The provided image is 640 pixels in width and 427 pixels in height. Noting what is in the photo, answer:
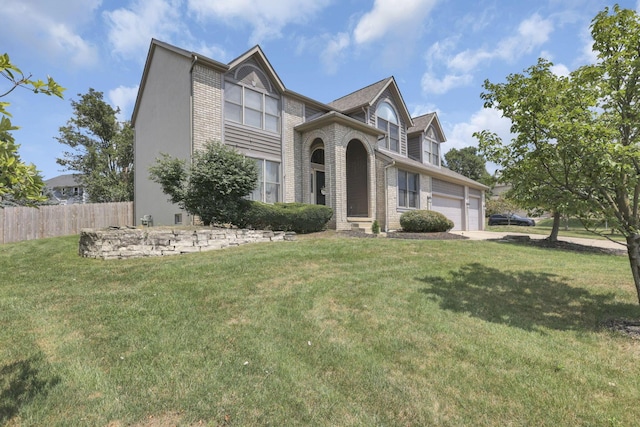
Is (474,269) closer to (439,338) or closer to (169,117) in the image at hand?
(439,338)

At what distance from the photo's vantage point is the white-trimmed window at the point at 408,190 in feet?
55.2

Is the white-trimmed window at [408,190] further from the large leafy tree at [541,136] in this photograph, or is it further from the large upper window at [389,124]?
the large leafy tree at [541,136]

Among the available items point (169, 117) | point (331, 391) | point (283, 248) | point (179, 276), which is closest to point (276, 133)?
point (169, 117)

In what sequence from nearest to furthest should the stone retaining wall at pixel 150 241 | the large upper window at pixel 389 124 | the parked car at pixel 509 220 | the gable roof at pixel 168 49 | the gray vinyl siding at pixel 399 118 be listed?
1. the stone retaining wall at pixel 150 241
2. the gable roof at pixel 168 49
3. the gray vinyl siding at pixel 399 118
4. the large upper window at pixel 389 124
5. the parked car at pixel 509 220

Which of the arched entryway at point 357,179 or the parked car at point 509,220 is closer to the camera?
the arched entryway at point 357,179

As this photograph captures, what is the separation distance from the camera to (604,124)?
4.51 meters

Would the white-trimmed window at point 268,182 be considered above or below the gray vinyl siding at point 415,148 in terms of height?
below

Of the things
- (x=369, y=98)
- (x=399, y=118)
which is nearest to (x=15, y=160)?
(x=369, y=98)

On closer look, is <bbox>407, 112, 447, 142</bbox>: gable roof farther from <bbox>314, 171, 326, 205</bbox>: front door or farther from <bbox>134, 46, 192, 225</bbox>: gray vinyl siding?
<bbox>134, 46, 192, 225</bbox>: gray vinyl siding

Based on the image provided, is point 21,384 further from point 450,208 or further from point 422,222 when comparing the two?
point 450,208

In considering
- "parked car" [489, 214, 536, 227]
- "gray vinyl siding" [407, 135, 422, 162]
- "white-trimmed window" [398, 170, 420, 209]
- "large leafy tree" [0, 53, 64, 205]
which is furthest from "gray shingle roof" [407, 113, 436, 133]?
"large leafy tree" [0, 53, 64, 205]

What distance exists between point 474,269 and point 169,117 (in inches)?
484

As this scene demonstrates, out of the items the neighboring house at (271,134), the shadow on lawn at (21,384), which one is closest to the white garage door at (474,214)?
the neighboring house at (271,134)

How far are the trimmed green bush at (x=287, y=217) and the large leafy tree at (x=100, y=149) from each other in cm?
1662
